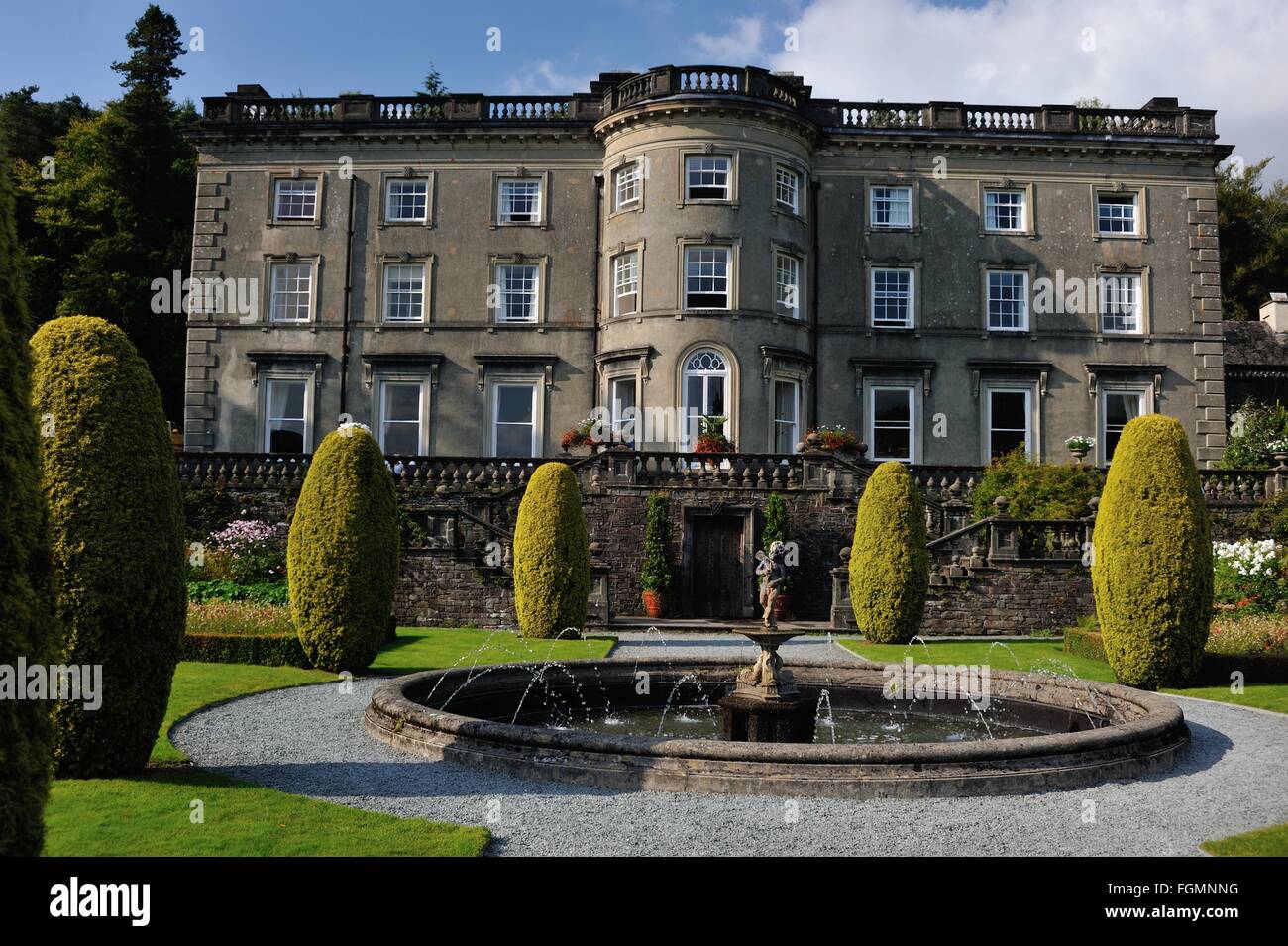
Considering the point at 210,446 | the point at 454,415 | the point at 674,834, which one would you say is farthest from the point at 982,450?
the point at 674,834

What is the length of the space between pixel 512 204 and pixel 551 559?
16.3 meters

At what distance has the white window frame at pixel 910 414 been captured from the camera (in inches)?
1229

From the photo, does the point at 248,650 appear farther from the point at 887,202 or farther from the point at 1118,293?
the point at 1118,293

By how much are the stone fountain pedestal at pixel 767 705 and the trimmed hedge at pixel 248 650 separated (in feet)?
26.1

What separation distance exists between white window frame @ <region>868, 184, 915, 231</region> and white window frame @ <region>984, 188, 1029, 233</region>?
2.40 metres

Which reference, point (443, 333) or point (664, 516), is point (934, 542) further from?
point (443, 333)

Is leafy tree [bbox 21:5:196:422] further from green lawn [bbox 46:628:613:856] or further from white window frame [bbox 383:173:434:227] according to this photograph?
green lawn [bbox 46:628:613:856]

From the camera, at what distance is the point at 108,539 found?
8.12 meters

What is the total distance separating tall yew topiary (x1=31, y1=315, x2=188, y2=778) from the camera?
8.02 meters

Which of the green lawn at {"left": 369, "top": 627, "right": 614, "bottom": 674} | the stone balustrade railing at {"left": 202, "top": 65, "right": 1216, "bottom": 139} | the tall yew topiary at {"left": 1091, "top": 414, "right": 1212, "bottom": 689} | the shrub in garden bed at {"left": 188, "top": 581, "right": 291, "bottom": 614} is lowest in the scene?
the green lawn at {"left": 369, "top": 627, "right": 614, "bottom": 674}

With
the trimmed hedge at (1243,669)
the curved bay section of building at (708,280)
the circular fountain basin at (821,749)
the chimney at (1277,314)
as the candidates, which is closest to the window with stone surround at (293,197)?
the curved bay section of building at (708,280)

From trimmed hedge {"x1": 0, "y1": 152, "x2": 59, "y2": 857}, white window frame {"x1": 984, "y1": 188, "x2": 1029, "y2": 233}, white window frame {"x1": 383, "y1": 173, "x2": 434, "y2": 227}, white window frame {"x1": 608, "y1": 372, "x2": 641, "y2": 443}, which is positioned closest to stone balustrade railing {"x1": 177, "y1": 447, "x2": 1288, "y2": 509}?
white window frame {"x1": 608, "y1": 372, "x2": 641, "y2": 443}

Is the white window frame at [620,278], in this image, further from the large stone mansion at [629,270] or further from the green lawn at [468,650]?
the green lawn at [468,650]
